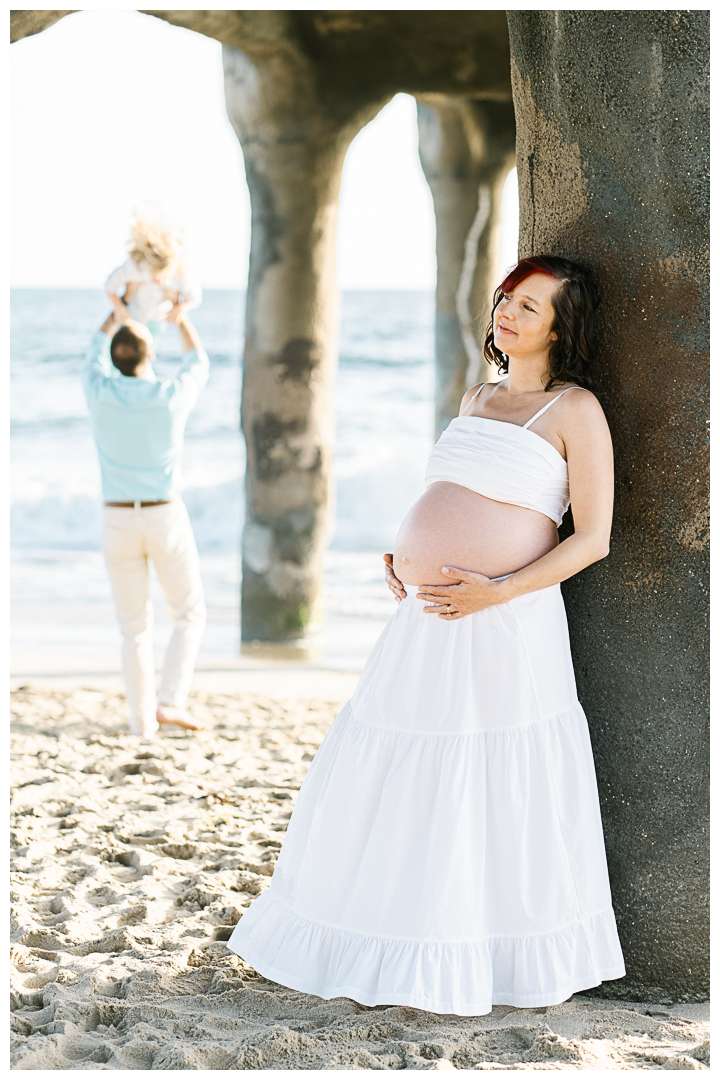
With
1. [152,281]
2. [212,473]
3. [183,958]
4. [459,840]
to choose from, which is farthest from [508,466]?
[212,473]

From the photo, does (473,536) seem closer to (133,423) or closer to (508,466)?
(508,466)

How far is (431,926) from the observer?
249 cm

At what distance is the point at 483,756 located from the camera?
2.57m

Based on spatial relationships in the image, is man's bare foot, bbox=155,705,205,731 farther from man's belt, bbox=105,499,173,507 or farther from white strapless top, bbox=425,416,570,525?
white strapless top, bbox=425,416,570,525

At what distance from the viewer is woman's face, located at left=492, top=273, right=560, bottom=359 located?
2660 mm

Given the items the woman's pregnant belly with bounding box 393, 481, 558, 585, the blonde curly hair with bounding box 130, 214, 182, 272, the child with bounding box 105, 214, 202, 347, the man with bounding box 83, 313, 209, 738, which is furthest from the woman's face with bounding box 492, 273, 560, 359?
the blonde curly hair with bounding box 130, 214, 182, 272

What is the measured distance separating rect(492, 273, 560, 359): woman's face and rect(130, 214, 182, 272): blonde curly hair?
310 cm

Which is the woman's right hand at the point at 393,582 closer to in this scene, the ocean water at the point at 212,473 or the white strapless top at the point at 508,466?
the white strapless top at the point at 508,466

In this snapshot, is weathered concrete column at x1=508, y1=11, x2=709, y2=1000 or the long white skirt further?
weathered concrete column at x1=508, y1=11, x2=709, y2=1000

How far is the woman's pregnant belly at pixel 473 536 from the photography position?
104 inches

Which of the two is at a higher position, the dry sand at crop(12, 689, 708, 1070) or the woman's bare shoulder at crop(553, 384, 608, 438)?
the woman's bare shoulder at crop(553, 384, 608, 438)

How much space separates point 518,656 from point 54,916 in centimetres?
172

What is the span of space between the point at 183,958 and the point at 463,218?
27.4 ft

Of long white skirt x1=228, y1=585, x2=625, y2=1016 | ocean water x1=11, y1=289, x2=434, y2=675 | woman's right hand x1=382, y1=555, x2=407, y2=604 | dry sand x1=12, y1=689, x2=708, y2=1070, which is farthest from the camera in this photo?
ocean water x1=11, y1=289, x2=434, y2=675
